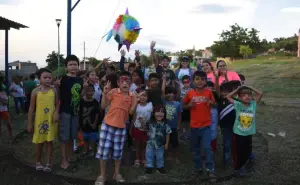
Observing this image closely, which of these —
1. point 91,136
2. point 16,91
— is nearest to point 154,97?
point 91,136

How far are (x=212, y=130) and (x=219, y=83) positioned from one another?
2.89 feet

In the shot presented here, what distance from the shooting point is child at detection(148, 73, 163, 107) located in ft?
17.0

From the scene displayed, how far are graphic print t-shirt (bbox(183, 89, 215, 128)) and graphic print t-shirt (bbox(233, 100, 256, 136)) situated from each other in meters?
0.39

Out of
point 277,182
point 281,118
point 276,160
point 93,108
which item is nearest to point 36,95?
point 93,108

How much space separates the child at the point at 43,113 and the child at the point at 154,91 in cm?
146

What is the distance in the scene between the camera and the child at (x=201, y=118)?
4664 millimetres

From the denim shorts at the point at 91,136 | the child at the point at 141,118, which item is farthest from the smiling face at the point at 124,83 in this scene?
the denim shorts at the point at 91,136

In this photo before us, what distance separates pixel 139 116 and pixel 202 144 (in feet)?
3.40

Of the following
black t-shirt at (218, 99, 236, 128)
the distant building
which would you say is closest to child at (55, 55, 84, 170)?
black t-shirt at (218, 99, 236, 128)

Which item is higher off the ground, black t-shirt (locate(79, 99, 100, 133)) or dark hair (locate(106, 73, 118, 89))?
dark hair (locate(106, 73, 118, 89))

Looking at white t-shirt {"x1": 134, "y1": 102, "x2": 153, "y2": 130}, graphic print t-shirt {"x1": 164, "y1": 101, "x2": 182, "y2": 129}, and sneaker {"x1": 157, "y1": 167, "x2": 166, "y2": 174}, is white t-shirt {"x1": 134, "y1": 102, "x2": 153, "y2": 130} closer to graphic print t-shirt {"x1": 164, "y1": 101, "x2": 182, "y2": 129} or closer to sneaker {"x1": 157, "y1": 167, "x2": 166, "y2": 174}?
graphic print t-shirt {"x1": 164, "y1": 101, "x2": 182, "y2": 129}

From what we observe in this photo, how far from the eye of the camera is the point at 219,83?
5.61 metres

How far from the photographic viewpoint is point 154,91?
17.2ft

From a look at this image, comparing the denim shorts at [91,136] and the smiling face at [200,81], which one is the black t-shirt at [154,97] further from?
the denim shorts at [91,136]
